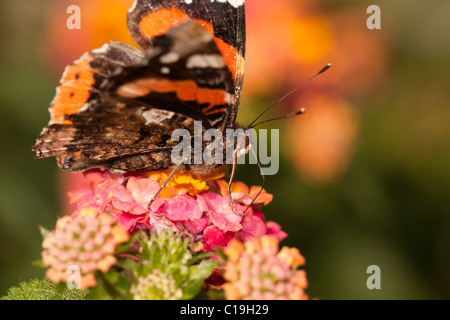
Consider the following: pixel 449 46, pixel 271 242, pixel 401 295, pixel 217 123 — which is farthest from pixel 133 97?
pixel 449 46

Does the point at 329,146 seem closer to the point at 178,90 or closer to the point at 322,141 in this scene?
the point at 322,141

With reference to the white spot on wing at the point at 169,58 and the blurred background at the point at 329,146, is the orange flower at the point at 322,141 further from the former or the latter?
the white spot on wing at the point at 169,58

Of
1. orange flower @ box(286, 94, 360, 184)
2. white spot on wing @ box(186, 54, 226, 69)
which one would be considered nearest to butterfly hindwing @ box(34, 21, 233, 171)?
white spot on wing @ box(186, 54, 226, 69)

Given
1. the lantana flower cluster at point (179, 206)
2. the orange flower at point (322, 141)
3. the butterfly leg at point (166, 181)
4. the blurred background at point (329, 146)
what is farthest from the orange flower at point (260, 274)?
the orange flower at point (322, 141)

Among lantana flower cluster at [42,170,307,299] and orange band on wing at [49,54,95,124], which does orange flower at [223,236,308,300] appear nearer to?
lantana flower cluster at [42,170,307,299]

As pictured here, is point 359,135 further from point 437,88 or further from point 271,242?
point 271,242

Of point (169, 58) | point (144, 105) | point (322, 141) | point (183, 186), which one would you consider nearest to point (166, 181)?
point (183, 186)
